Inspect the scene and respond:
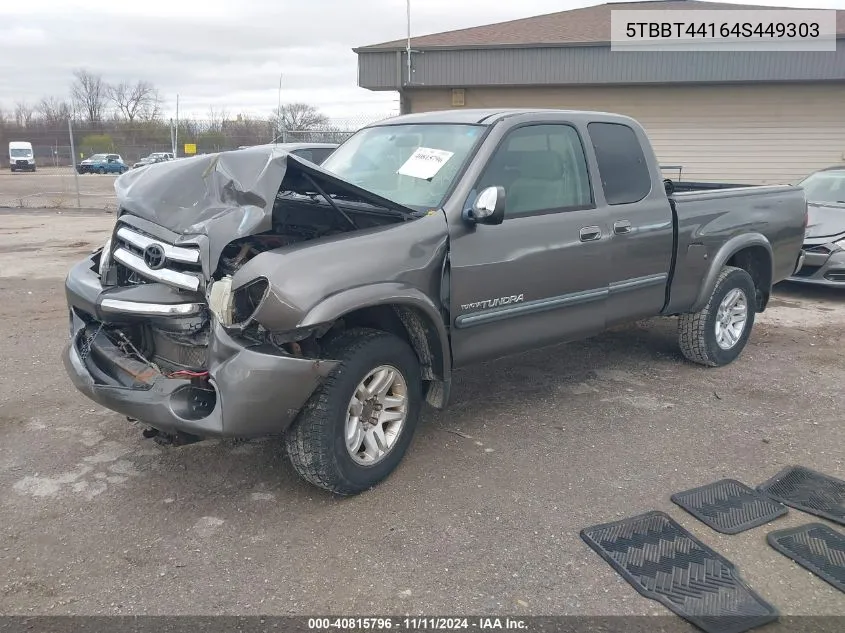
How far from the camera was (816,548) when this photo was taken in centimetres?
322

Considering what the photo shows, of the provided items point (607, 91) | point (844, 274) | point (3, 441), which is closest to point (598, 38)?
point (607, 91)

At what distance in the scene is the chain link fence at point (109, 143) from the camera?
16.4 metres

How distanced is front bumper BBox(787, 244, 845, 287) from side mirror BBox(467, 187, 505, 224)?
5.99 meters

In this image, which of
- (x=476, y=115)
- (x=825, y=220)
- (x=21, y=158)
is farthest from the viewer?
(x=21, y=158)

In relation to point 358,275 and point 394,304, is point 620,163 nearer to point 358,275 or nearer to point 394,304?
point 394,304

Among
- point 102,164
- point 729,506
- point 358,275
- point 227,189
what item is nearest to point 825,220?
point 729,506

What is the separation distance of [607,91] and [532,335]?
38.8 ft

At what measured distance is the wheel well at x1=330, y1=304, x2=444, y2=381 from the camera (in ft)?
12.2

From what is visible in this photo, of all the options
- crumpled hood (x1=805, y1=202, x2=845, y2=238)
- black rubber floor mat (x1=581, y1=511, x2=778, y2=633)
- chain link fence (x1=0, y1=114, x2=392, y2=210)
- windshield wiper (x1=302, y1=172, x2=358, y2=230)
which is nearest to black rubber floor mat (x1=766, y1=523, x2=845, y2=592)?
black rubber floor mat (x1=581, y1=511, x2=778, y2=633)

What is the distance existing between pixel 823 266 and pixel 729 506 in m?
5.78

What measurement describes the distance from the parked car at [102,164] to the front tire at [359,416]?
110ft

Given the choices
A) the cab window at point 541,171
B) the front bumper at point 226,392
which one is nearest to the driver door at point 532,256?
the cab window at point 541,171

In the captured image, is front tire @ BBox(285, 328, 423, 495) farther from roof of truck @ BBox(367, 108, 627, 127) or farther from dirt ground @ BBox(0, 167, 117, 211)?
dirt ground @ BBox(0, 167, 117, 211)

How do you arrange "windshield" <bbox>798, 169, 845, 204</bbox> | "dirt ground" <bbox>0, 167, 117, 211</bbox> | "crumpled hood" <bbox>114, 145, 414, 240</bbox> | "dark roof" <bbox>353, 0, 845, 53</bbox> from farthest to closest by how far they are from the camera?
1. "dirt ground" <bbox>0, 167, 117, 211</bbox>
2. "dark roof" <bbox>353, 0, 845, 53</bbox>
3. "windshield" <bbox>798, 169, 845, 204</bbox>
4. "crumpled hood" <bbox>114, 145, 414, 240</bbox>
